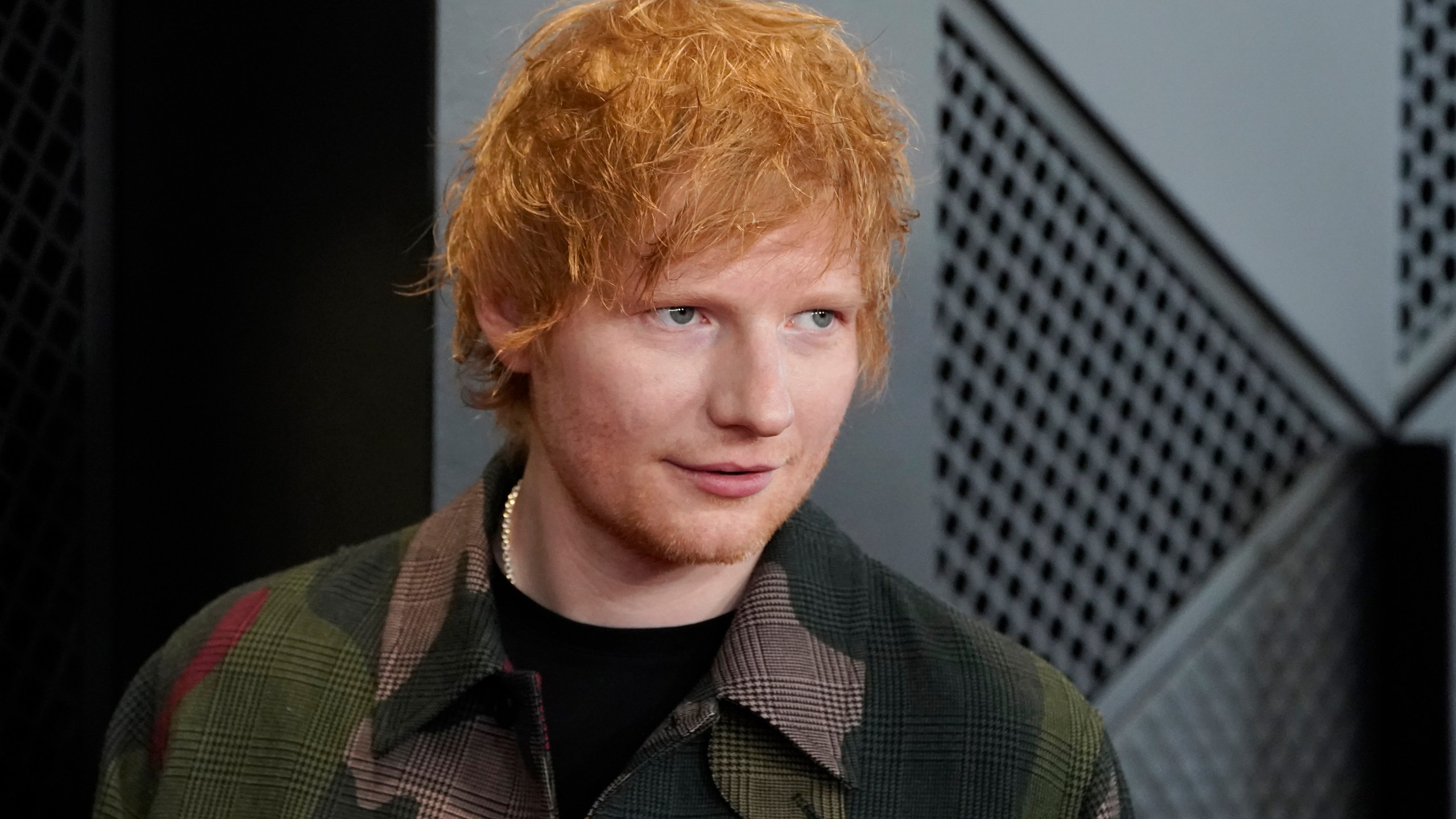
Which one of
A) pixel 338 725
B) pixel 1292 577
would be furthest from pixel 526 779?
pixel 1292 577

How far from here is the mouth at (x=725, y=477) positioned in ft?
3.53

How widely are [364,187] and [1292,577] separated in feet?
4.04

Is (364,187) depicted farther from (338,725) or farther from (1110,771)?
(1110,771)

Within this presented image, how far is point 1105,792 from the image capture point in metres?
1.19

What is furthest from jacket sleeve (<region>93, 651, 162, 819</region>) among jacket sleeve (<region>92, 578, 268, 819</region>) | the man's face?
the man's face

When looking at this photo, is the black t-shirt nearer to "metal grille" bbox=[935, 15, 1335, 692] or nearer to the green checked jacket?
the green checked jacket

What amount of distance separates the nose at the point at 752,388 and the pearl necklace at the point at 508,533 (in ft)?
0.92

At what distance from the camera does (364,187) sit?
57.4 inches

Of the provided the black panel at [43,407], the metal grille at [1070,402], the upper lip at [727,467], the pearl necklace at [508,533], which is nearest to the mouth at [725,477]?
the upper lip at [727,467]

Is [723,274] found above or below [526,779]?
above

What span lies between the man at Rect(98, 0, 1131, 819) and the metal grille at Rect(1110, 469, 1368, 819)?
685 mm

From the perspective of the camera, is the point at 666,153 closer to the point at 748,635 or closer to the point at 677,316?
the point at 677,316

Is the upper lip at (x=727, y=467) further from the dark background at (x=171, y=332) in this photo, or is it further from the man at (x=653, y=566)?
the dark background at (x=171, y=332)

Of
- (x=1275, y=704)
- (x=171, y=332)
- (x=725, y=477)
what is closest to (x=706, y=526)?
(x=725, y=477)
